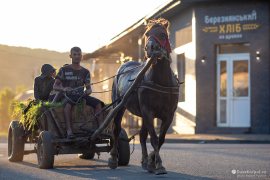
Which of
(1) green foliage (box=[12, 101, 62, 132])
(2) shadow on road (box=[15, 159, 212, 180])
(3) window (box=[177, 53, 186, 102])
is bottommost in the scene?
(2) shadow on road (box=[15, 159, 212, 180])

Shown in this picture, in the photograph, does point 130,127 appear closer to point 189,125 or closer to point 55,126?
point 189,125

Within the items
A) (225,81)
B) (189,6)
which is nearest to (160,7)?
(189,6)

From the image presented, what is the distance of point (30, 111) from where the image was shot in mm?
12984

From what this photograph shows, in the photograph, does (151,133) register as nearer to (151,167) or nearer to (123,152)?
(151,167)

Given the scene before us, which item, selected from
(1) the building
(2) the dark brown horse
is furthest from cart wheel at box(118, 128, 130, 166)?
(1) the building

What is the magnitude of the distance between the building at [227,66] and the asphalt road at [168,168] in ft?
36.8

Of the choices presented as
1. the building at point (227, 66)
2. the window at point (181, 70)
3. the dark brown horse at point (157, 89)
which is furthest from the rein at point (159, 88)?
the window at point (181, 70)

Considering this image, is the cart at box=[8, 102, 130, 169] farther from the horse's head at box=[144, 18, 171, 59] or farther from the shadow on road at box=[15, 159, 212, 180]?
the horse's head at box=[144, 18, 171, 59]

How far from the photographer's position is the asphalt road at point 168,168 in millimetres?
10883

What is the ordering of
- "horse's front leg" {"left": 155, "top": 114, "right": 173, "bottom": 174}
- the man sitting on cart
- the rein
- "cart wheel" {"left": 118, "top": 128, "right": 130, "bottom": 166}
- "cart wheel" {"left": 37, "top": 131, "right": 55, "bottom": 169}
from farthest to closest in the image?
"cart wheel" {"left": 118, "top": 128, "right": 130, "bottom": 166}
the man sitting on cart
"cart wheel" {"left": 37, "top": 131, "right": 55, "bottom": 169}
the rein
"horse's front leg" {"left": 155, "top": 114, "right": 173, "bottom": 174}

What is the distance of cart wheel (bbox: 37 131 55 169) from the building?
15.6 m

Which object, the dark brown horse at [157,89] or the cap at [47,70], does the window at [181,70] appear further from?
the dark brown horse at [157,89]

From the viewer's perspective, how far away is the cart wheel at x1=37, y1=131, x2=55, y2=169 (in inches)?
470

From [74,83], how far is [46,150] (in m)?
1.50
